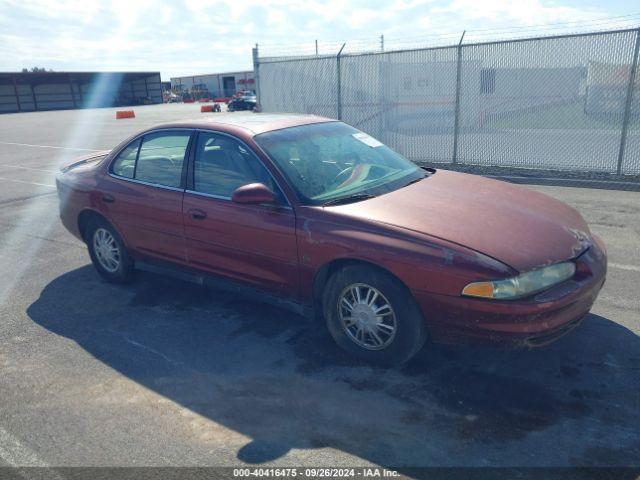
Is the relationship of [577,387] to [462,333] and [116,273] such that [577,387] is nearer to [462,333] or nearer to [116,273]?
[462,333]

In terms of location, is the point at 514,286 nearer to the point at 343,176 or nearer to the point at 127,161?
the point at 343,176

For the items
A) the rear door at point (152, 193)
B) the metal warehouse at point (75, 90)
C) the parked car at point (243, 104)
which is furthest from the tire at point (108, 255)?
the metal warehouse at point (75, 90)

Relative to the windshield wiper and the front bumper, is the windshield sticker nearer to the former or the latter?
the windshield wiper

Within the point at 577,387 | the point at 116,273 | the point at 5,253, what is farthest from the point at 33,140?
the point at 577,387

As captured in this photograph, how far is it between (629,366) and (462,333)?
3.92ft

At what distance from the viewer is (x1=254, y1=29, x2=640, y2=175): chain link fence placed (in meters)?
9.42

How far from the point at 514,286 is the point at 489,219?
2.02 ft

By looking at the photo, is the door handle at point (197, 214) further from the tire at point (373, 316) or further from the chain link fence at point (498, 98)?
the chain link fence at point (498, 98)

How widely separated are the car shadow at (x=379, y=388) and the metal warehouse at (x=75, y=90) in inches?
2390

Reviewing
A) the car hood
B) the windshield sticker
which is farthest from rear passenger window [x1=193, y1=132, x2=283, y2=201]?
the windshield sticker

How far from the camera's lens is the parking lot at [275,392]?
2.93m

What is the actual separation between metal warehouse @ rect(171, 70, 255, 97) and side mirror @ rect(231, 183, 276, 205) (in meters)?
59.6

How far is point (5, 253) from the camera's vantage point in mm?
6691

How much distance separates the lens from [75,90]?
201ft
